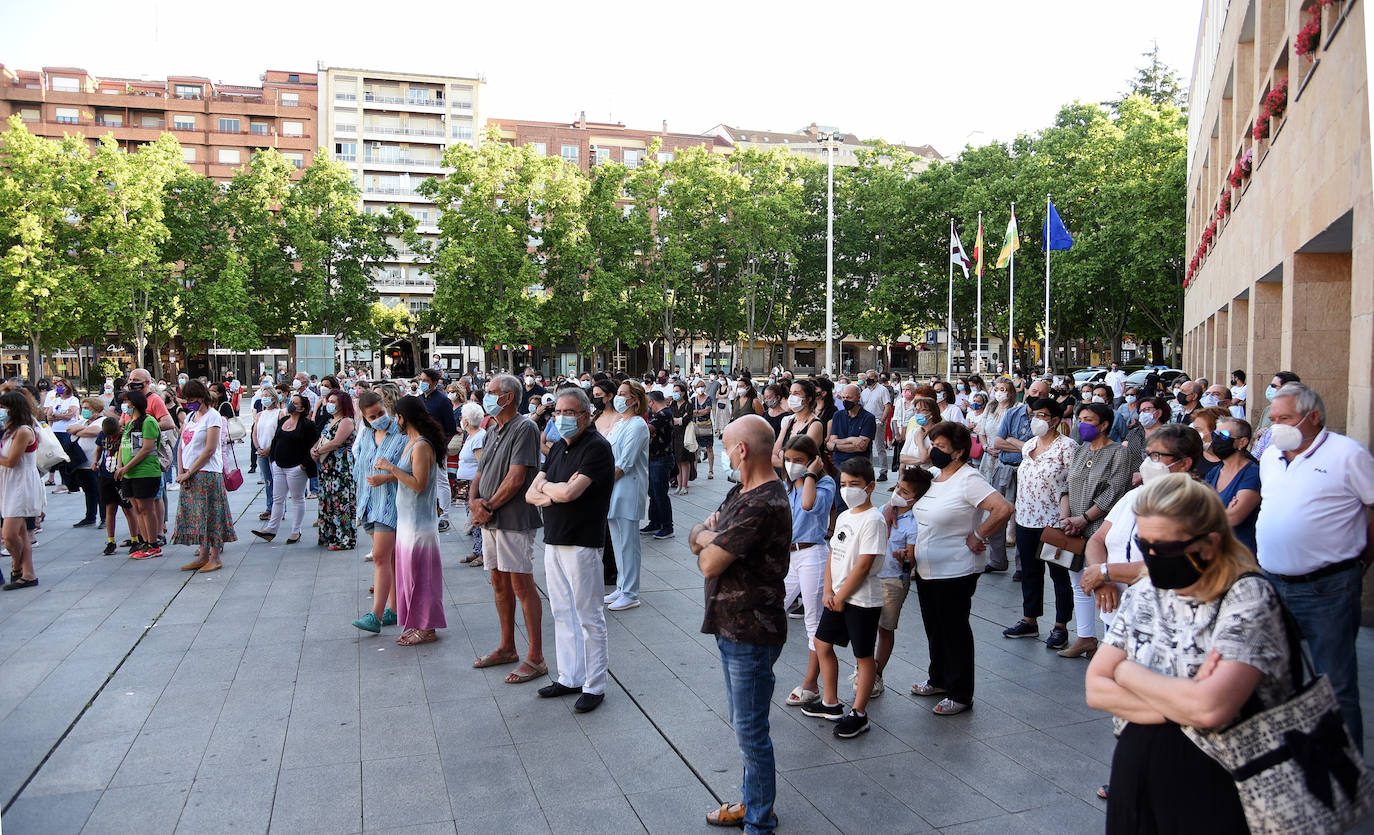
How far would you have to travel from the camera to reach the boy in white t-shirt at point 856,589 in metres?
5.07

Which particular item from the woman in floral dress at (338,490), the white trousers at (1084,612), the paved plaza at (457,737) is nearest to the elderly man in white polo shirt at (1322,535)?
the paved plaza at (457,737)

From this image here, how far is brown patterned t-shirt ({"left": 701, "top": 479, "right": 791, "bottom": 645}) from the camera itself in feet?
12.8

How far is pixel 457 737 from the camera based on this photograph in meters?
5.22

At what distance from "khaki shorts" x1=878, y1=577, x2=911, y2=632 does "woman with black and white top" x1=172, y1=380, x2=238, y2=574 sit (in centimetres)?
708

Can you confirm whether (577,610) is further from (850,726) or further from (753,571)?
(753,571)

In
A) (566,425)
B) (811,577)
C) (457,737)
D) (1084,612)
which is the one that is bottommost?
(457,737)

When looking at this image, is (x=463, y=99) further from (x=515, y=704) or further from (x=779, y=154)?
(x=515, y=704)

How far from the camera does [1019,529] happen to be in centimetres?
698

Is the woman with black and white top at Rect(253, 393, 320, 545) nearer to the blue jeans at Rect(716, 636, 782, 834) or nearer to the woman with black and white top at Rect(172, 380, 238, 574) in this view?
the woman with black and white top at Rect(172, 380, 238, 574)

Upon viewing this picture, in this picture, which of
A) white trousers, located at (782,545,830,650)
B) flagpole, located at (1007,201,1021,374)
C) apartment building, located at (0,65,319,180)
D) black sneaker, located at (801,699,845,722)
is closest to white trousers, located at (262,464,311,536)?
white trousers, located at (782,545,830,650)

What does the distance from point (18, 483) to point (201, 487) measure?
5.08 feet

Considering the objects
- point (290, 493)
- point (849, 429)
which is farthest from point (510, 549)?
point (290, 493)

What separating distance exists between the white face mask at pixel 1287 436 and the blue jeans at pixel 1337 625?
652 mm

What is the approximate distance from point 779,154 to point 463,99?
3451 cm
